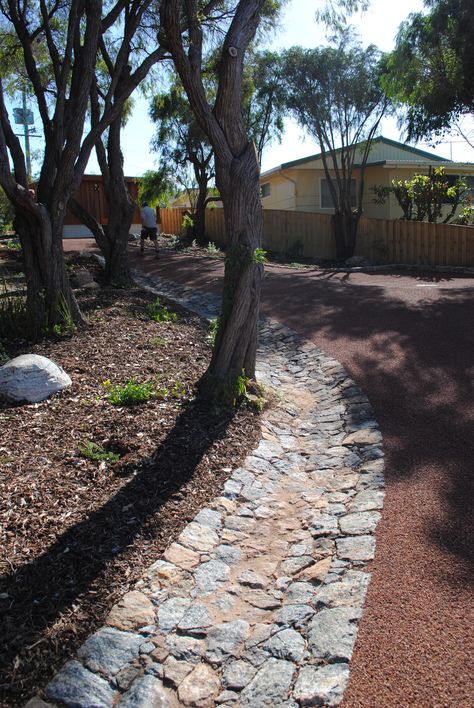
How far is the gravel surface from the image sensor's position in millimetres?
2770

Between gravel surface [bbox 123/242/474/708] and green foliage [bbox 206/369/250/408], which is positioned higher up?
green foliage [bbox 206/369/250/408]

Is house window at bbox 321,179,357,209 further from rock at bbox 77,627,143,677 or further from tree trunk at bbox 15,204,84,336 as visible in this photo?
rock at bbox 77,627,143,677

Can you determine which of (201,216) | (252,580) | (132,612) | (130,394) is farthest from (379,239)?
(132,612)

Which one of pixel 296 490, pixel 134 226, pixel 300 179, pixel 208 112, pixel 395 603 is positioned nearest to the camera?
pixel 395 603

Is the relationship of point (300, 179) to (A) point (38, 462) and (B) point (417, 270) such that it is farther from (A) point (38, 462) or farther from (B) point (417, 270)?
(A) point (38, 462)

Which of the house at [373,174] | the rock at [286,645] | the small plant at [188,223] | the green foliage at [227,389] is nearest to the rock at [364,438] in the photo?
the green foliage at [227,389]

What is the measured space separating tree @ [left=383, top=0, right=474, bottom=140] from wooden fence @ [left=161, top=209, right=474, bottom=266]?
343 cm

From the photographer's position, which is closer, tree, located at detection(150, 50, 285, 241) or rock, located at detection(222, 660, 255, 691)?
rock, located at detection(222, 660, 255, 691)

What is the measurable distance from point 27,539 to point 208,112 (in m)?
4.06

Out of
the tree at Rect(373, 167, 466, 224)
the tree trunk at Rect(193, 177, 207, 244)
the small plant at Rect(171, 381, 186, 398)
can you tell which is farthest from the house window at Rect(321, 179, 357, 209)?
the small plant at Rect(171, 381, 186, 398)

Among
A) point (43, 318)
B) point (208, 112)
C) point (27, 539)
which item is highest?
point (208, 112)

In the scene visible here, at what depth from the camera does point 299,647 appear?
3.03 metres

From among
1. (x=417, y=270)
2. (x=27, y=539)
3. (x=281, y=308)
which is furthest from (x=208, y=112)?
(x=417, y=270)

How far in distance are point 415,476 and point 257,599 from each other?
1.89 metres
